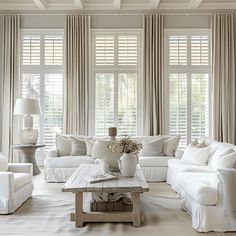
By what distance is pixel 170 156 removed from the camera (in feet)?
22.9

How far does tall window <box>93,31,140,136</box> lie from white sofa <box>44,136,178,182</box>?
5.30ft

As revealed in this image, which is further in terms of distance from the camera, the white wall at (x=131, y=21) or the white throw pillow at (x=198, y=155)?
the white wall at (x=131, y=21)

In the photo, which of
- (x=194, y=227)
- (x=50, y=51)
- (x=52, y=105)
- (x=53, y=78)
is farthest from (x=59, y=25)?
(x=194, y=227)

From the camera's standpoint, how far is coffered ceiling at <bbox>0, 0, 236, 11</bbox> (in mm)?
8002

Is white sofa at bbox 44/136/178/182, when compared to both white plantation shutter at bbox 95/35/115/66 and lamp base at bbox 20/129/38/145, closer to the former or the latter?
lamp base at bbox 20/129/38/145

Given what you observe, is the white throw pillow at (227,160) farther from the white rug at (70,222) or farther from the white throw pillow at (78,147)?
the white throw pillow at (78,147)

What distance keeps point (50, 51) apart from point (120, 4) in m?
2.03

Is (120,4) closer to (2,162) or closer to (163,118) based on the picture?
(163,118)

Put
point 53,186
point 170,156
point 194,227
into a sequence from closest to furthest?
point 194,227, point 53,186, point 170,156

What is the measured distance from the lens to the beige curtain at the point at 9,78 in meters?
8.13

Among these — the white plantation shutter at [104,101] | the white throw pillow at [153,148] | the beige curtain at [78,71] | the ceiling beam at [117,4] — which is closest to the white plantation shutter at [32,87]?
the beige curtain at [78,71]

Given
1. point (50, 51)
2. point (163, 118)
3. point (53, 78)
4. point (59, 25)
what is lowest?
point (163, 118)

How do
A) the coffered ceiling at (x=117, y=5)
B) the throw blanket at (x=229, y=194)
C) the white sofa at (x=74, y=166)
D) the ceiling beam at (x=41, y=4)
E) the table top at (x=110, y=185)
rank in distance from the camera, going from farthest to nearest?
the coffered ceiling at (x=117, y=5) < the ceiling beam at (x=41, y=4) < the white sofa at (x=74, y=166) < the table top at (x=110, y=185) < the throw blanket at (x=229, y=194)

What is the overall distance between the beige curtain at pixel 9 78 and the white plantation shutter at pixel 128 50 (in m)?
2.48
